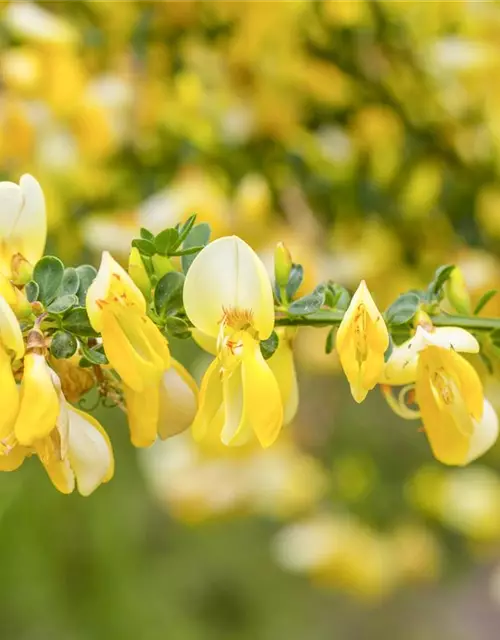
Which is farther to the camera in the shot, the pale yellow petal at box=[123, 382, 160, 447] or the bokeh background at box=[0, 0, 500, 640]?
the bokeh background at box=[0, 0, 500, 640]

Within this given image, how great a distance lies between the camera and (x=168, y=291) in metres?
0.21

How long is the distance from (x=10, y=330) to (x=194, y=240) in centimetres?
6

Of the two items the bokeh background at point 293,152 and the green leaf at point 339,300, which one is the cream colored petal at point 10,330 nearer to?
the green leaf at point 339,300

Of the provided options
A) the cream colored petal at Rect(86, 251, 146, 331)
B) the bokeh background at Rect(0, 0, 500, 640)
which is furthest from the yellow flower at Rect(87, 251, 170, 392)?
the bokeh background at Rect(0, 0, 500, 640)

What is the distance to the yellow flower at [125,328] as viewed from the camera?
7.8 inches

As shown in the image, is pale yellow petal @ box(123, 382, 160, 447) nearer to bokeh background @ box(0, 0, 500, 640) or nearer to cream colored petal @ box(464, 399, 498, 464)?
cream colored petal @ box(464, 399, 498, 464)

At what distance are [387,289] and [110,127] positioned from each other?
185mm

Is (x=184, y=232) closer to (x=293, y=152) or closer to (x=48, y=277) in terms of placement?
(x=48, y=277)

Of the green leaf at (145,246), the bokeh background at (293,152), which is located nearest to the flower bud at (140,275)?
the green leaf at (145,246)

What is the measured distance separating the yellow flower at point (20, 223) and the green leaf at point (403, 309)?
0.09 meters

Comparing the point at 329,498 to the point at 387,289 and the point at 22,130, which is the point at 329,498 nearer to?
the point at 387,289

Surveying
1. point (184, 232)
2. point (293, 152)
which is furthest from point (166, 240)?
point (293, 152)

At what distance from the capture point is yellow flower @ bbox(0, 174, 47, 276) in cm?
23

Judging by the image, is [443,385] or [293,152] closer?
[443,385]
